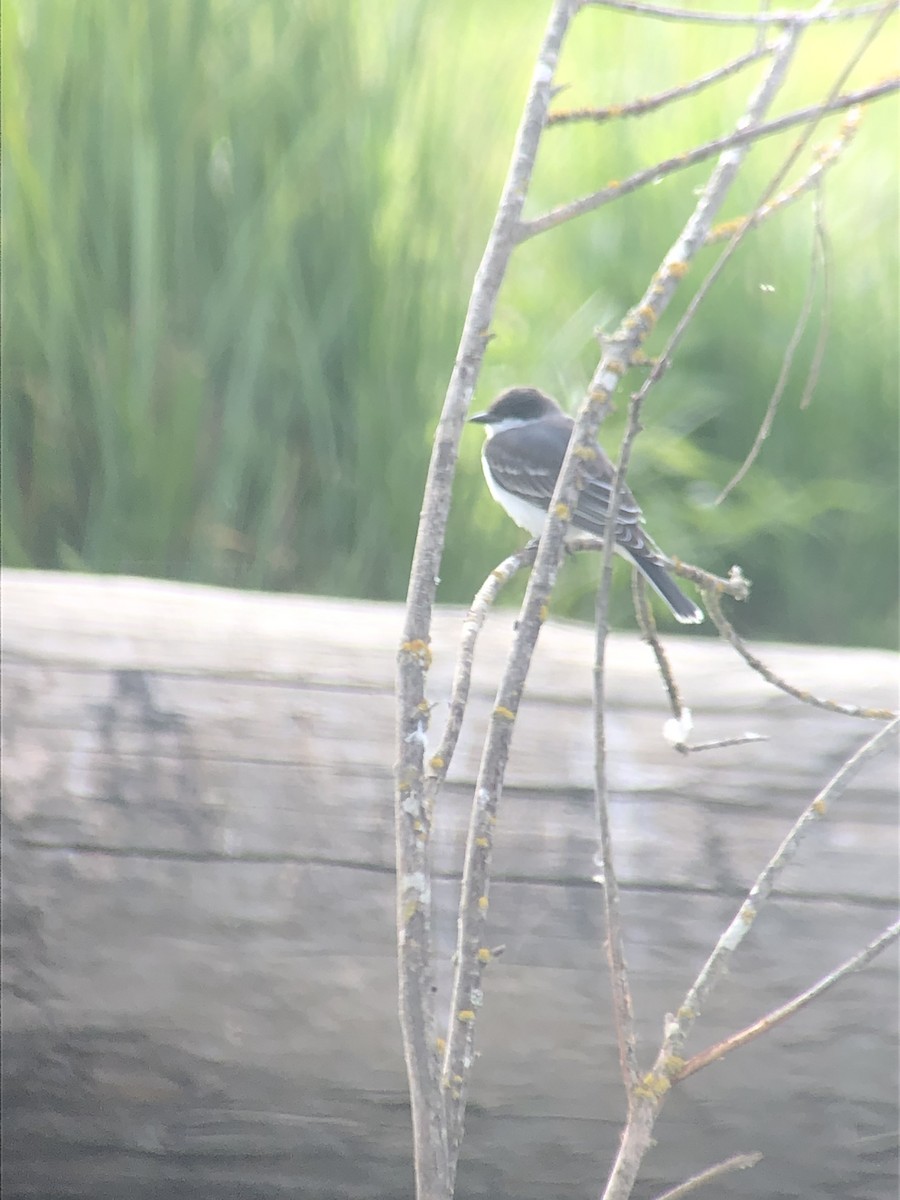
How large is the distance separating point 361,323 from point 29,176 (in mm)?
649

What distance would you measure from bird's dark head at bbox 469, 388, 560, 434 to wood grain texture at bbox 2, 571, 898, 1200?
1322 millimetres

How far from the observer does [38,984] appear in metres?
1.42

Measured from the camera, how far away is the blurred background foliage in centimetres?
235

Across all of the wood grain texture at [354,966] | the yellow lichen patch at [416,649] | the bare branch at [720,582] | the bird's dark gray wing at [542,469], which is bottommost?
the wood grain texture at [354,966]

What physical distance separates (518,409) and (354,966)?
1.51 metres

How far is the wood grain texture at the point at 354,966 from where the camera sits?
1.41 metres

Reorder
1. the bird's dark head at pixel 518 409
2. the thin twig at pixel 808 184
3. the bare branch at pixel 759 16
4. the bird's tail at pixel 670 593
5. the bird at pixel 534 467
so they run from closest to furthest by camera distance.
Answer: the bare branch at pixel 759 16
the thin twig at pixel 808 184
the bird's tail at pixel 670 593
the bird at pixel 534 467
the bird's dark head at pixel 518 409

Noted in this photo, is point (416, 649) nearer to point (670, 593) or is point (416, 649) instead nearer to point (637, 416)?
point (637, 416)

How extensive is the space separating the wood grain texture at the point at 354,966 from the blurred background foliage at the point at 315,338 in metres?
0.78

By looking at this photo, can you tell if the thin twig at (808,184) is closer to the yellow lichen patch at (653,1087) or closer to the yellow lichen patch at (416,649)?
the yellow lichen patch at (416,649)

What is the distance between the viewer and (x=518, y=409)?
2.71m

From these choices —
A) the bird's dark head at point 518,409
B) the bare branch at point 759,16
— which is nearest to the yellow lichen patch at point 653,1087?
the bare branch at point 759,16

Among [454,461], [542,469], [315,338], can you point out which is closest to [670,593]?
[542,469]

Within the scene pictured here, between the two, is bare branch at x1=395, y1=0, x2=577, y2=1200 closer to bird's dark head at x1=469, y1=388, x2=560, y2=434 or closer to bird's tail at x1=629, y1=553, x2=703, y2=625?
bird's tail at x1=629, y1=553, x2=703, y2=625
